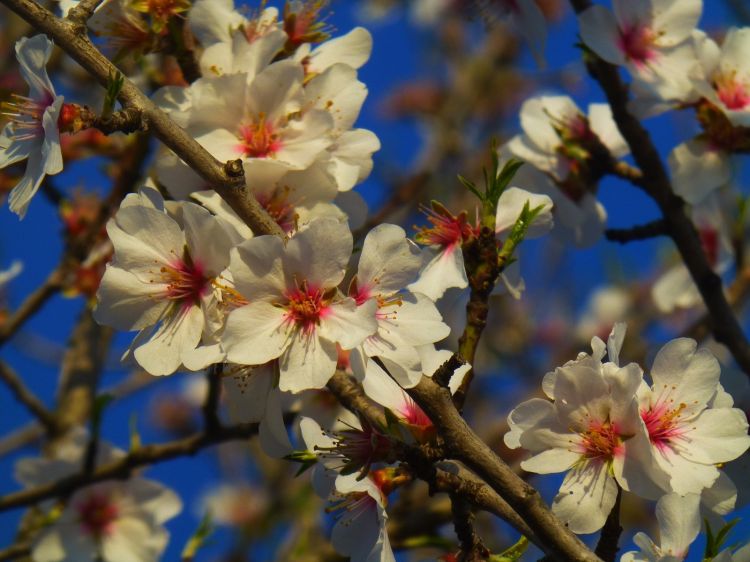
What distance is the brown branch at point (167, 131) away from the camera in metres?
1.58

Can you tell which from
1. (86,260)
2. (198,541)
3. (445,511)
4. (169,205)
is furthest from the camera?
(86,260)

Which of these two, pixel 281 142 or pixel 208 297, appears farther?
pixel 281 142

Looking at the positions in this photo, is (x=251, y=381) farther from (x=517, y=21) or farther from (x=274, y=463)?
(x=274, y=463)

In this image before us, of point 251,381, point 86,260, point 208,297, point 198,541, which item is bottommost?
point 198,541

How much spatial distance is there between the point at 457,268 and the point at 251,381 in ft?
1.40

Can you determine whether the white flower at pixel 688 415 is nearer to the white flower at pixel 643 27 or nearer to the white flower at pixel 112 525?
the white flower at pixel 643 27

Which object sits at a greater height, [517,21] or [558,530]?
[517,21]

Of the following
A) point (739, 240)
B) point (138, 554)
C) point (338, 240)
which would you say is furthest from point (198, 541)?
point (739, 240)

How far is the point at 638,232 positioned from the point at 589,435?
42.4 inches

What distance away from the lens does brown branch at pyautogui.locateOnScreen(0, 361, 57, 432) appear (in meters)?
2.93

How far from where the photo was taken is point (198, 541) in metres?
2.55

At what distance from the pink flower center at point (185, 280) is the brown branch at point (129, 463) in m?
0.70

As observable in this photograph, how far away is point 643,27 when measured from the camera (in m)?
2.45

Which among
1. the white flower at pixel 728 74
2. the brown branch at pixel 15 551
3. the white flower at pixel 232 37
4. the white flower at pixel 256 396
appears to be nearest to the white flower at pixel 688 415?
the white flower at pixel 256 396
